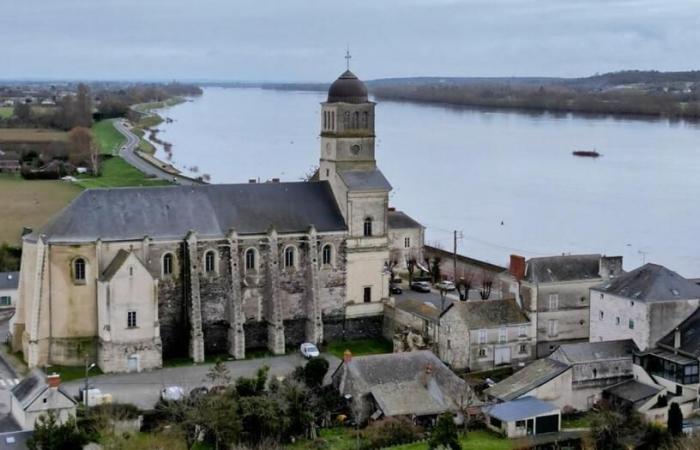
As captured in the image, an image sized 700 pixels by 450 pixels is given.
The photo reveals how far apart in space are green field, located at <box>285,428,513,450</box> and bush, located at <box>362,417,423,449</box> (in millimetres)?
299

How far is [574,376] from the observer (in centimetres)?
3078

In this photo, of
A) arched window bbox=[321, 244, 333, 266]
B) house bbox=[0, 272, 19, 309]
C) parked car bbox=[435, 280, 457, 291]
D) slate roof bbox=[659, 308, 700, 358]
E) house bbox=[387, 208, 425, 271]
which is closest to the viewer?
slate roof bbox=[659, 308, 700, 358]

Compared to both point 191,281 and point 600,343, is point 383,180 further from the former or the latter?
point 600,343

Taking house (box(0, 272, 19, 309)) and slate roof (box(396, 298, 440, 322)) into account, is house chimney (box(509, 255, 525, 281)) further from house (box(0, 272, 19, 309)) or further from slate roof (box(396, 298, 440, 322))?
house (box(0, 272, 19, 309))

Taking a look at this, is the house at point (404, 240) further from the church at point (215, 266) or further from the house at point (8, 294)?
the house at point (8, 294)

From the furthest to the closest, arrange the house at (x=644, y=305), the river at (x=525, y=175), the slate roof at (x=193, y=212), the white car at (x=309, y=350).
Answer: the river at (x=525, y=175) → the white car at (x=309, y=350) → the slate roof at (x=193, y=212) → the house at (x=644, y=305)

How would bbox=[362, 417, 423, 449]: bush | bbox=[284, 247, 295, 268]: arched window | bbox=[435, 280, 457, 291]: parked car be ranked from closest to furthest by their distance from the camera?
bbox=[362, 417, 423, 449]: bush < bbox=[284, 247, 295, 268]: arched window < bbox=[435, 280, 457, 291]: parked car

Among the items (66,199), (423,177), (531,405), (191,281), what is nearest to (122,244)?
(191,281)

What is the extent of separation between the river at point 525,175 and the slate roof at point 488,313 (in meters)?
20.0

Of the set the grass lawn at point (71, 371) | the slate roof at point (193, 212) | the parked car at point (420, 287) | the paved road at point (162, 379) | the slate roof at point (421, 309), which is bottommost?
the paved road at point (162, 379)

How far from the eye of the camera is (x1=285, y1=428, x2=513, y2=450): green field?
27091 millimetres

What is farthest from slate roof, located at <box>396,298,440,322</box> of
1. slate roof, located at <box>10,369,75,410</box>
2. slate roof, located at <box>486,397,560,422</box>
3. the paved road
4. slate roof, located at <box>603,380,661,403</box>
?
slate roof, located at <box>10,369,75,410</box>

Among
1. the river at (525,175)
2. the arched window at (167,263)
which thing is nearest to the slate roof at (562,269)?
the arched window at (167,263)

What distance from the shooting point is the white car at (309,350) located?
3584 centimetres
